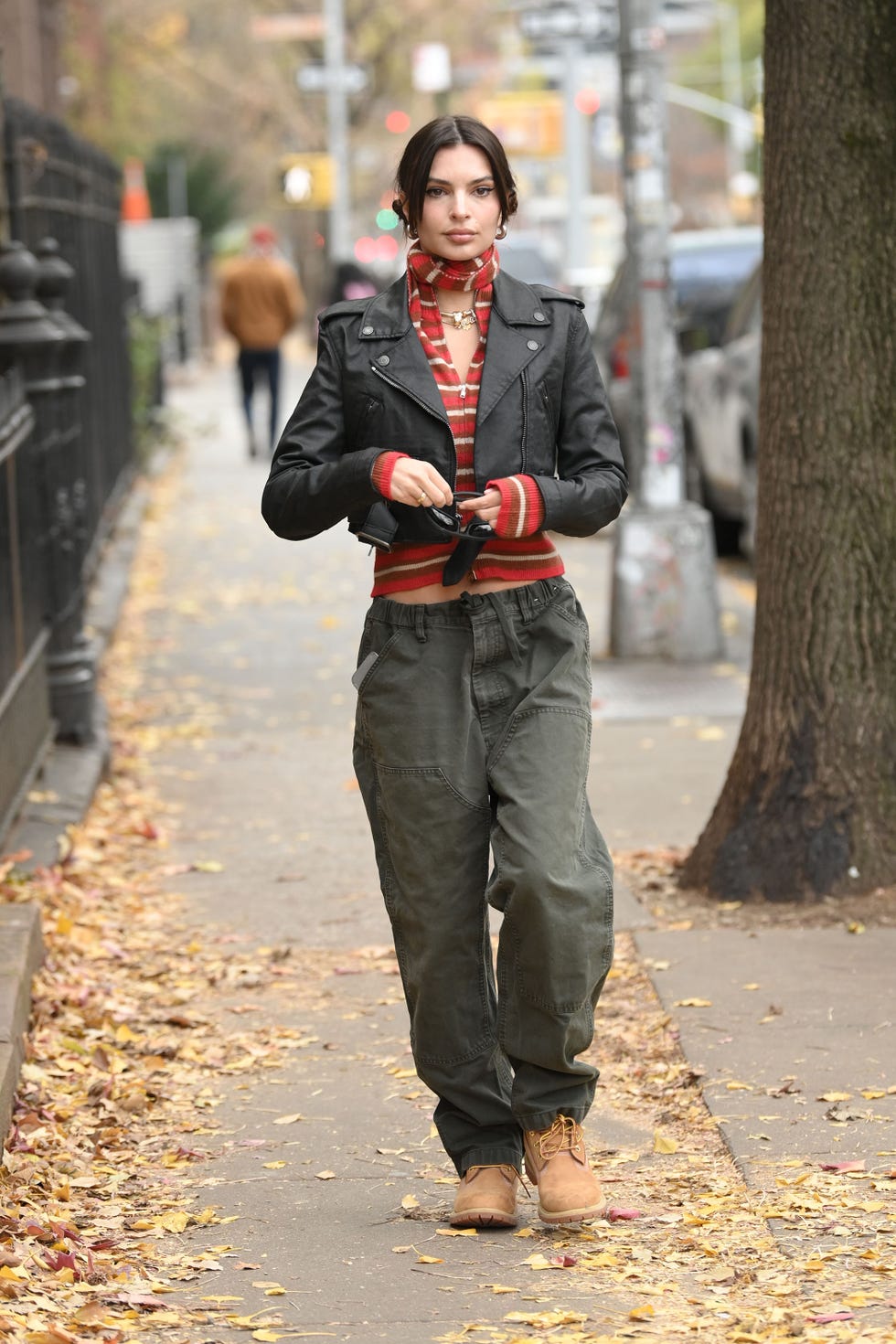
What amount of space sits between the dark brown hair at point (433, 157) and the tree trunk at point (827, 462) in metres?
A: 2.00

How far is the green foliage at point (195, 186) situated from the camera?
52.1 meters

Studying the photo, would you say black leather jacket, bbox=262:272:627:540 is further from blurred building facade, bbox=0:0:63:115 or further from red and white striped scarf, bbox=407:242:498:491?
blurred building facade, bbox=0:0:63:115

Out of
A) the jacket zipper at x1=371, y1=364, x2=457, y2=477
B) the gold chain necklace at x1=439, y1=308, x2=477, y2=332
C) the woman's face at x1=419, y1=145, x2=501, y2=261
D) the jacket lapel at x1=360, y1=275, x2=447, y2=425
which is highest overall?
the woman's face at x1=419, y1=145, x2=501, y2=261

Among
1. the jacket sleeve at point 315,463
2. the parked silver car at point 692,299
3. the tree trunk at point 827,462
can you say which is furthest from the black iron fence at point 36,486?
the parked silver car at point 692,299

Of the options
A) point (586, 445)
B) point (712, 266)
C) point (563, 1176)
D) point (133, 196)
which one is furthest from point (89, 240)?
point (133, 196)

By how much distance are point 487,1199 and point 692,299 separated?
12.8 meters

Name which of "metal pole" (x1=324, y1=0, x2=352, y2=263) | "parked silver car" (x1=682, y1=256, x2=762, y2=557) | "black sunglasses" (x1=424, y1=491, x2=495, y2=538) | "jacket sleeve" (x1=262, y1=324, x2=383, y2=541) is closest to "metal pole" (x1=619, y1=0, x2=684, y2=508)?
"parked silver car" (x1=682, y1=256, x2=762, y2=557)

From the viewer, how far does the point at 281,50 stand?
63.2 meters

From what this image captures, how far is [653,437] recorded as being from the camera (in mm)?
10070

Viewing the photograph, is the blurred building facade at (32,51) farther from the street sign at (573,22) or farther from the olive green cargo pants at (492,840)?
the olive green cargo pants at (492,840)

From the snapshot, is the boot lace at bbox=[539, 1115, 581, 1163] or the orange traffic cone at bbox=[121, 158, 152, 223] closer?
the boot lace at bbox=[539, 1115, 581, 1163]

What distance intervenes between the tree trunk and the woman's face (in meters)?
2.06

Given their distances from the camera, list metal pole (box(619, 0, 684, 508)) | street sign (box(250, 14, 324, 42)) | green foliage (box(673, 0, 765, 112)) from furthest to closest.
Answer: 1. green foliage (box(673, 0, 765, 112))
2. street sign (box(250, 14, 324, 42))
3. metal pole (box(619, 0, 684, 508))

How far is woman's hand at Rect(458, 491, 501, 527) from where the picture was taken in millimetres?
3775
